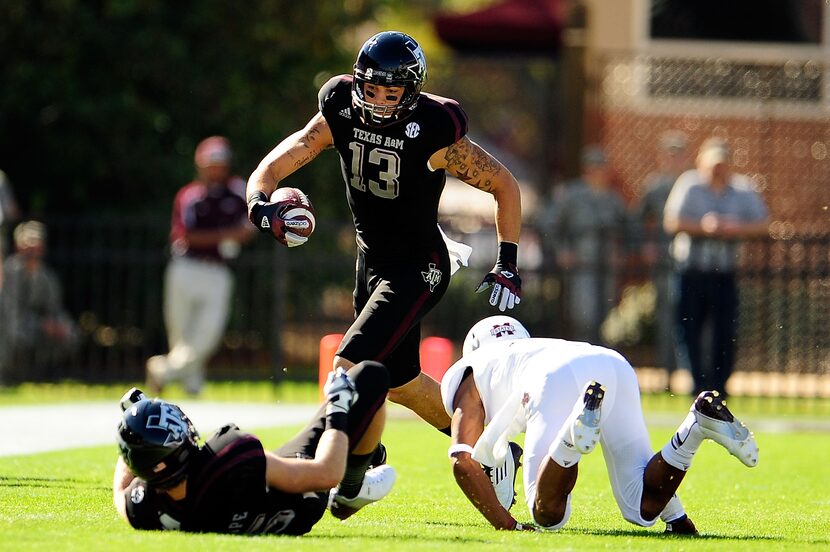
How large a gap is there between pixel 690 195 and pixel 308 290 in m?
5.38

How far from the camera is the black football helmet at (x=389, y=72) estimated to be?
7520 millimetres

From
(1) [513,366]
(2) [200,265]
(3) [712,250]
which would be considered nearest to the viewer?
(1) [513,366]

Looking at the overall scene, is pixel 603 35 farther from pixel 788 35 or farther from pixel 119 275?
pixel 119 275

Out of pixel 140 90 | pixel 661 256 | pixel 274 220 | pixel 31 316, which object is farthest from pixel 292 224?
pixel 140 90

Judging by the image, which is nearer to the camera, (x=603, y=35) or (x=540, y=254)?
(x=540, y=254)

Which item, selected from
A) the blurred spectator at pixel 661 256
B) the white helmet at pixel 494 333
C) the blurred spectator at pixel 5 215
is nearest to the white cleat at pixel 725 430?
the white helmet at pixel 494 333

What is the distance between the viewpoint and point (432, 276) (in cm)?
798

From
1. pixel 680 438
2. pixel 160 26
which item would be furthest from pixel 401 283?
pixel 160 26

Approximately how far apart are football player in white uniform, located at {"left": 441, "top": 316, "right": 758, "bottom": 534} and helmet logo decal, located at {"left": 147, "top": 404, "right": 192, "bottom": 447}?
1.43 meters

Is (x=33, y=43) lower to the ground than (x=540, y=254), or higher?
higher

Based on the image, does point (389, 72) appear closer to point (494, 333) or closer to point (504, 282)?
point (504, 282)

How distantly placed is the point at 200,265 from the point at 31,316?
234 centimetres

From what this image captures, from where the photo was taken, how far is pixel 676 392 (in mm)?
16172

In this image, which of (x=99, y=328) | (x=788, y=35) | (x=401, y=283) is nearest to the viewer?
(x=401, y=283)
